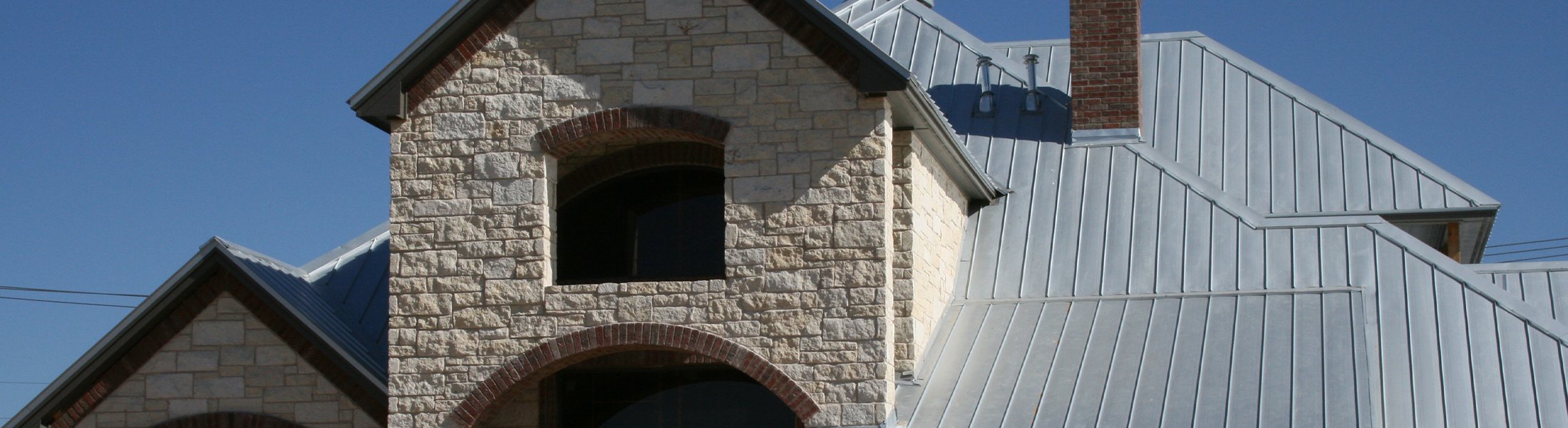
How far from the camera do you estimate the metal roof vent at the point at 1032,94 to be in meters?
19.3

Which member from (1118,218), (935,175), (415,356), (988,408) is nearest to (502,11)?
→ (415,356)

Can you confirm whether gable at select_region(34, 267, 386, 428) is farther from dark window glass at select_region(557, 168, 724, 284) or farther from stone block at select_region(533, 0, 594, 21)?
stone block at select_region(533, 0, 594, 21)

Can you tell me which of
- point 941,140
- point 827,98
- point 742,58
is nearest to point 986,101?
point 941,140

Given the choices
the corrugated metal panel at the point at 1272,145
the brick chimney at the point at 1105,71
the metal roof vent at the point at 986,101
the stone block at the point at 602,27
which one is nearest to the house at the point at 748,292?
the stone block at the point at 602,27

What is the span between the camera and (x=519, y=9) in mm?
14617

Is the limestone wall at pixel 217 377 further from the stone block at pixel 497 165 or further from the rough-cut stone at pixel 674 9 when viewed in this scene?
the rough-cut stone at pixel 674 9

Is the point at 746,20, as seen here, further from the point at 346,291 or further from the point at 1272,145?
the point at 1272,145

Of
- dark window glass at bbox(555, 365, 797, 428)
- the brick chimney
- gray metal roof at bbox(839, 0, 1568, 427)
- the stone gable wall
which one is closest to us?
gray metal roof at bbox(839, 0, 1568, 427)

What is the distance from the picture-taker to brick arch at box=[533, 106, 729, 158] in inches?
559

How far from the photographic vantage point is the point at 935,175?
16.1m

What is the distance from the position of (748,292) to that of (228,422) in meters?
4.77

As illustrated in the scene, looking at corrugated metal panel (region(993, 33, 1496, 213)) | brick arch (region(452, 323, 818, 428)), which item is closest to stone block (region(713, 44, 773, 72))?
brick arch (region(452, 323, 818, 428))

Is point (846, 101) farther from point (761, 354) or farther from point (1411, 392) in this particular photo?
point (1411, 392)

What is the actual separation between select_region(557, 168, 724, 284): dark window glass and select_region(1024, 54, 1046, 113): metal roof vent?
16.0ft
